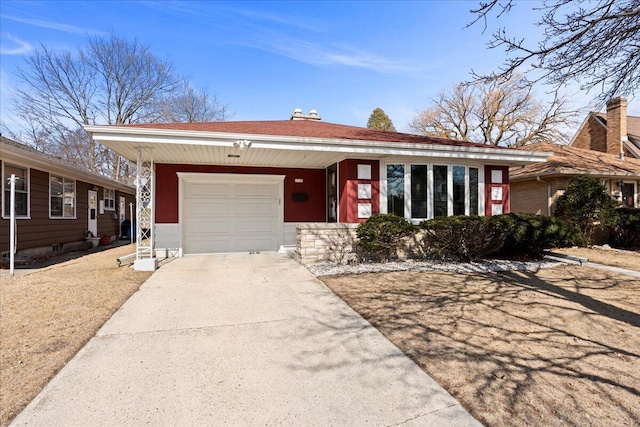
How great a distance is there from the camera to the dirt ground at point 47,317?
2627mm

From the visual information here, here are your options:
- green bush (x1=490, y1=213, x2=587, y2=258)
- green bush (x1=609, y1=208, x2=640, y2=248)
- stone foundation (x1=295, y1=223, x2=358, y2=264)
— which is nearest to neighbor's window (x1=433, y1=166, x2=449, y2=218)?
green bush (x1=490, y1=213, x2=587, y2=258)

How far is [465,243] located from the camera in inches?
277

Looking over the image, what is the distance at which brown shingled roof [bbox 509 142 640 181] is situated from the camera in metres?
11.3

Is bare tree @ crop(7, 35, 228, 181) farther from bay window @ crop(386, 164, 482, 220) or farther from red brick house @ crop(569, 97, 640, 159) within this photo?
red brick house @ crop(569, 97, 640, 159)

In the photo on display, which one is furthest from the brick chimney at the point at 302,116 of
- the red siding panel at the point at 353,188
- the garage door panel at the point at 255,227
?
the red siding panel at the point at 353,188

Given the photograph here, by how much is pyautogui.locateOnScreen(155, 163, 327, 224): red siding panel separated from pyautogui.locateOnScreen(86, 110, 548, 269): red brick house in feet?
0.09

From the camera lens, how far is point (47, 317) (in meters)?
4.04

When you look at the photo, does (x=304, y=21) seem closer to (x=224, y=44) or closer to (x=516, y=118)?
(x=224, y=44)

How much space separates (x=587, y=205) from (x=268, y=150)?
10455mm

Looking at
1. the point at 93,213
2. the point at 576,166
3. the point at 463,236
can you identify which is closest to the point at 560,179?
the point at 576,166

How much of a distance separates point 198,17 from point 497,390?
462 inches

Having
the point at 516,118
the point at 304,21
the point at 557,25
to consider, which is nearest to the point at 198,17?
the point at 304,21

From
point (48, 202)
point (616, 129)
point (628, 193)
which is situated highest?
point (616, 129)

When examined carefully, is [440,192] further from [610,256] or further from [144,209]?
[144,209]
